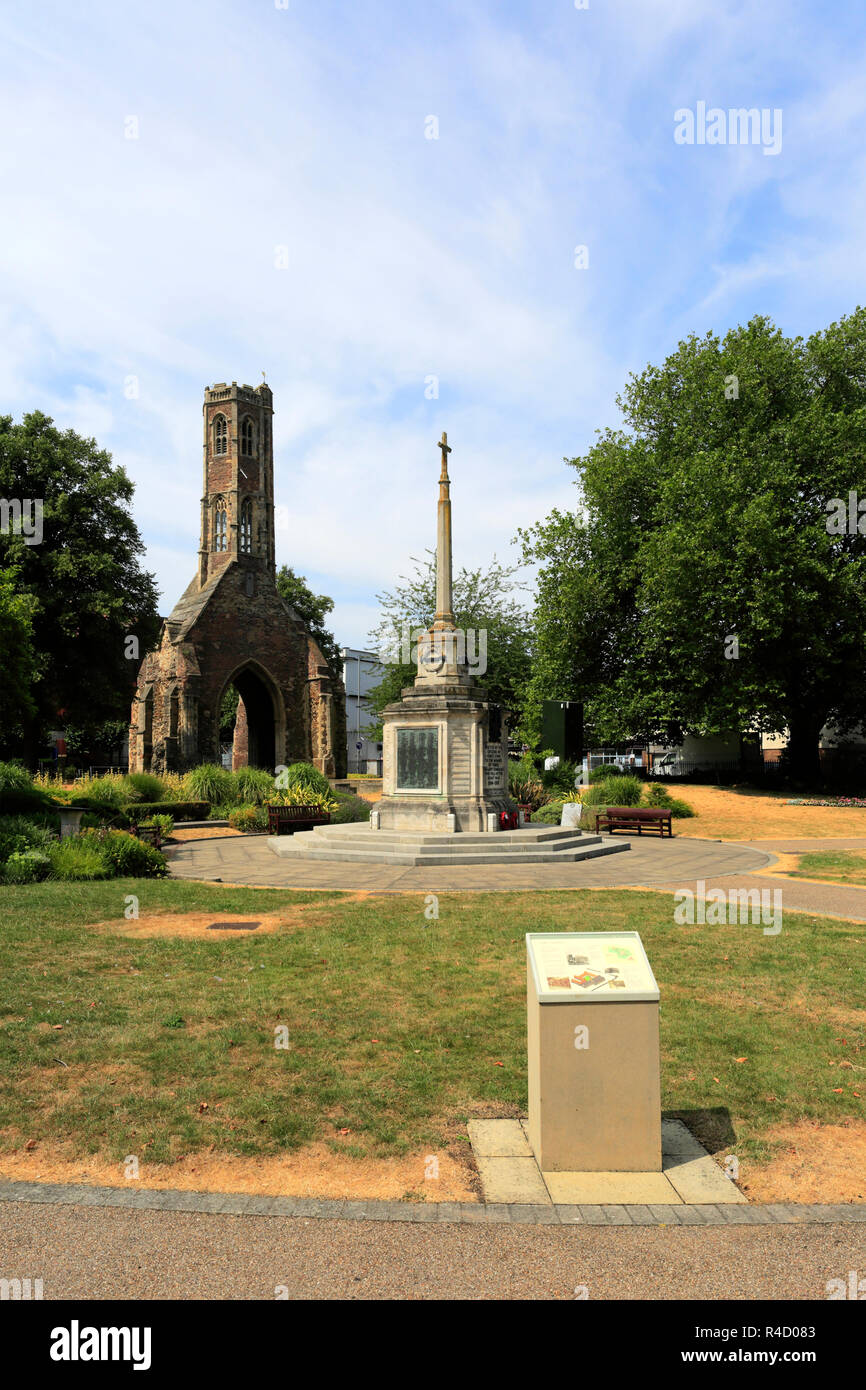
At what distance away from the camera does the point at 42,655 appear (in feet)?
97.2

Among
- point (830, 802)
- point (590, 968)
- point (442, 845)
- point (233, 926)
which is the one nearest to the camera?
point (590, 968)

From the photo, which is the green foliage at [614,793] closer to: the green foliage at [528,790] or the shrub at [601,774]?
the green foliage at [528,790]

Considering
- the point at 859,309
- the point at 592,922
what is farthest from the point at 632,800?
the point at 859,309

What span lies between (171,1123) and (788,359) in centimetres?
3193

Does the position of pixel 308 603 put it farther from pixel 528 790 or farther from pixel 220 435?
pixel 528 790

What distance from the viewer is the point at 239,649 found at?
36.4 m

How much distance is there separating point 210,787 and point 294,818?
212 inches

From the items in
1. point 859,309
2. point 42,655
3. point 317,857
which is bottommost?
point 317,857

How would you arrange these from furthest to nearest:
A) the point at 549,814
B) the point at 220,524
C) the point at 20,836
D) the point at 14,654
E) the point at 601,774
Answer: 1. the point at 220,524
2. the point at 601,774
3. the point at 549,814
4. the point at 14,654
5. the point at 20,836

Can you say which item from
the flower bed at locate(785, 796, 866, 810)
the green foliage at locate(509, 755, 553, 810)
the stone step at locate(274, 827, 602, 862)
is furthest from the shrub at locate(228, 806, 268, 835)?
the flower bed at locate(785, 796, 866, 810)

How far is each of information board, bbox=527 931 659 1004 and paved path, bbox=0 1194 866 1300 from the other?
3.21 ft

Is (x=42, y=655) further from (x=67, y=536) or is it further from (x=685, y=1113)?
(x=685, y=1113)

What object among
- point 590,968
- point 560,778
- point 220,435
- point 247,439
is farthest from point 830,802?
point 220,435

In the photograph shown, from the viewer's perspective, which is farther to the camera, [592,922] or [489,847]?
[489,847]
